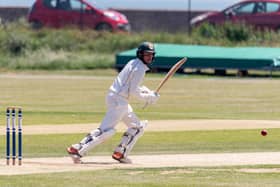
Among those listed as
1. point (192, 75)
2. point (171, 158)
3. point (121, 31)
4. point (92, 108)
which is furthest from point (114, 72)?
point (171, 158)

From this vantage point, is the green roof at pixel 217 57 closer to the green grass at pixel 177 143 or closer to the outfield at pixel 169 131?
the outfield at pixel 169 131

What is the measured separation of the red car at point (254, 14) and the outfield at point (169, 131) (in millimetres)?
7407

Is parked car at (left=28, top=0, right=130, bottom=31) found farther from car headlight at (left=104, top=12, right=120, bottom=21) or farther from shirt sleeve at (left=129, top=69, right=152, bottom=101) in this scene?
shirt sleeve at (left=129, top=69, right=152, bottom=101)

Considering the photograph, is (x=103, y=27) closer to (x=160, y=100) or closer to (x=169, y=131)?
(x=160, y=100)

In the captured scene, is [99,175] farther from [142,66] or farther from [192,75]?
[192,75]

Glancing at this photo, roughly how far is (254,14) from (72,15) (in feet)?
26.8

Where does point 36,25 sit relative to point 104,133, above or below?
below

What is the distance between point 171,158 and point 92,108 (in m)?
10.8

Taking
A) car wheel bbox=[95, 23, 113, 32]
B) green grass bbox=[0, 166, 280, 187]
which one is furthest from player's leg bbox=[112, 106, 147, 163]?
car wheel bbox=[95, 23, 113, 32]

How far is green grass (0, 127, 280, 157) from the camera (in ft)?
57.8

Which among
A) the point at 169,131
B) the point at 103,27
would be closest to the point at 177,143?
the point at 169,131

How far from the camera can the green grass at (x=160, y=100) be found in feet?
81.5

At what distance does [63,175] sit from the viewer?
44.9 ft

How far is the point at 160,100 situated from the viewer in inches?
1178
